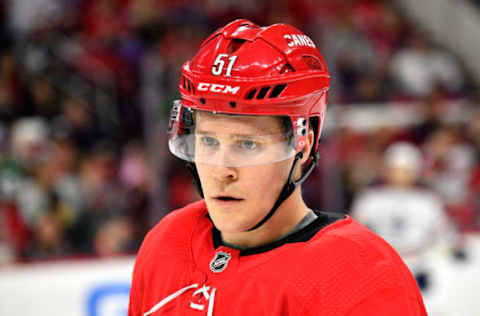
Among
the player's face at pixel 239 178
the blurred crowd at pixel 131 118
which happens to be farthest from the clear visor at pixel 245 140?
the blurred crowd at pixel 131 118

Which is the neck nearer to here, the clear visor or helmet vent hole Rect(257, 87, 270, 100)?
the clear visor

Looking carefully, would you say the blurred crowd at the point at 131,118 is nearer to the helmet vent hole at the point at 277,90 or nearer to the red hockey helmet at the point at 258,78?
the red hockey helmet at the point at 258,78

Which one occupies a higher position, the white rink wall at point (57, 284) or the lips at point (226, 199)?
the lips at point (226, 199)

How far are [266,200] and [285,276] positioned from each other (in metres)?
0.16

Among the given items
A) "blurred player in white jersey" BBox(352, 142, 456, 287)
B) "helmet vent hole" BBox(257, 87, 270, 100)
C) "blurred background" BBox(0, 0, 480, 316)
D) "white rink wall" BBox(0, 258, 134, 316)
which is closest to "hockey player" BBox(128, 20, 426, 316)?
"helmet vent hole" BBox(257, 87, 270, 100)

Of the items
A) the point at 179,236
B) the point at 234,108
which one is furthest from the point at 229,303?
the point at 234,108

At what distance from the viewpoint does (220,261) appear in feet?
4.57

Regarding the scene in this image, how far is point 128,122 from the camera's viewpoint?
4543mm

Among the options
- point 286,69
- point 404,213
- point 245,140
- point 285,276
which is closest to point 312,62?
point 286,69

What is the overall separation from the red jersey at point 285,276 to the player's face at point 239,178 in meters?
0.09

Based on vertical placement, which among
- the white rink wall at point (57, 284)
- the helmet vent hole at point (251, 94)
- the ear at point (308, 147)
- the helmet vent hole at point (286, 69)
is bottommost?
the white rink wall at point (57, 284)

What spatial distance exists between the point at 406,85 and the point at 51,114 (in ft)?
10.8

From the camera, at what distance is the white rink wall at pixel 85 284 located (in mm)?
3648

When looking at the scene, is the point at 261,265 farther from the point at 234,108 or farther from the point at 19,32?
the point at 19,32
